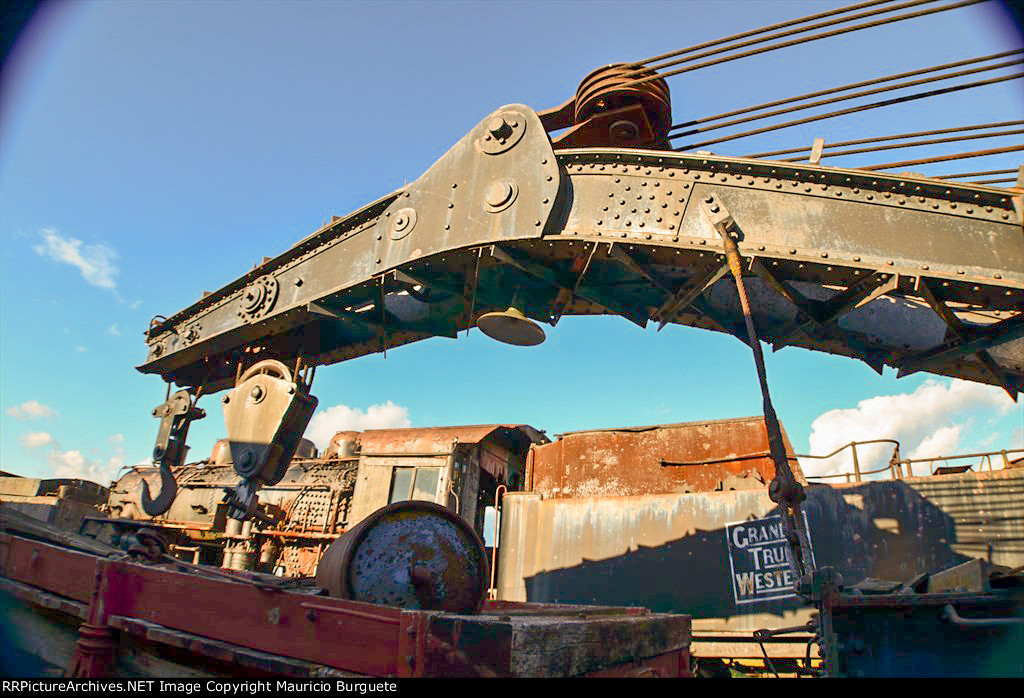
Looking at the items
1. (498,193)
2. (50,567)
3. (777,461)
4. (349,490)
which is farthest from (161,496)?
(349,490)

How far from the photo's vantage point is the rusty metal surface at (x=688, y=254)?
3766mm

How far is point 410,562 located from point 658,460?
6661mm

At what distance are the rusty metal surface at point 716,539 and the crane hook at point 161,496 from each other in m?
5.47

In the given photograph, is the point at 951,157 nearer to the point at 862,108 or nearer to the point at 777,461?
the point at 862,108

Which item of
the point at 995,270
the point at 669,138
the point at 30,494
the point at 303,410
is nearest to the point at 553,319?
the point at 669,138

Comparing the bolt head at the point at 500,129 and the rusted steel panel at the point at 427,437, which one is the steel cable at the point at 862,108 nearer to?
the bolt head at the point at 500,129

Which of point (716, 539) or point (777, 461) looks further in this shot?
point (716, 539)

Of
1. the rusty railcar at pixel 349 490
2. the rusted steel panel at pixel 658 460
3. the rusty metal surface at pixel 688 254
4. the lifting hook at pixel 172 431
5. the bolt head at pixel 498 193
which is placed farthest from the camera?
the rusty railcar at pixel 349 490

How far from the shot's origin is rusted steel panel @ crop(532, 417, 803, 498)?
27.6ft

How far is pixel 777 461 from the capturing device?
11.2ft

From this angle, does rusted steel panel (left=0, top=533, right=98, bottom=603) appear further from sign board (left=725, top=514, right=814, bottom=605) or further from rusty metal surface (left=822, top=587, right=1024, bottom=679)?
sign board (left=725, top=514, right=814, bottom=605)

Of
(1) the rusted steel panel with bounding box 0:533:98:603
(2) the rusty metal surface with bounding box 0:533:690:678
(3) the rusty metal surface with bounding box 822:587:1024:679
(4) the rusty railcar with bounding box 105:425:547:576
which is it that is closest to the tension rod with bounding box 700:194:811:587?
(3) the rusty metal surface with bounding box 822:587:1024:679

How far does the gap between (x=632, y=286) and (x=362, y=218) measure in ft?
10.0

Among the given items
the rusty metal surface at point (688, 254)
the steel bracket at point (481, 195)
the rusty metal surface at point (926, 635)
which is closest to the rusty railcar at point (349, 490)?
the rusty metal surface at point (688, 254)
